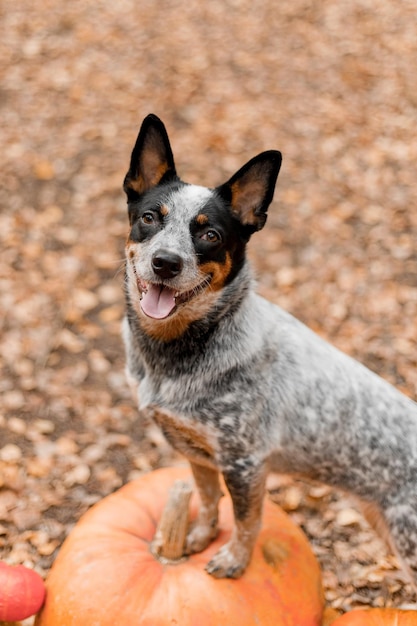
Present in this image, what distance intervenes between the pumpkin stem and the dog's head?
772 millimetres

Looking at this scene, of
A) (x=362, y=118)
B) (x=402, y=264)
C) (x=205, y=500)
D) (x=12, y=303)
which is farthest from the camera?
(x=362, y=118)

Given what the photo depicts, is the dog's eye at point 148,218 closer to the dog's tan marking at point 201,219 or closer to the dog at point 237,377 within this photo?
the dog at point 237,377

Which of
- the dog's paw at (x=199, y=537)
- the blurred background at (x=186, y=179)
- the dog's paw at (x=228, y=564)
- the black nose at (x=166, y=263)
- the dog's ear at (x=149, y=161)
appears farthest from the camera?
the blurred background at (x=186, y=179)

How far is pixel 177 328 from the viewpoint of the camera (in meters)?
3.26

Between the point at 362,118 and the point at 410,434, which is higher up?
the point at 410,434

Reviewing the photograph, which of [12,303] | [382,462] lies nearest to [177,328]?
[382,462]

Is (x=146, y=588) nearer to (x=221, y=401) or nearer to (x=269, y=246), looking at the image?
→ (x=221, y=401)

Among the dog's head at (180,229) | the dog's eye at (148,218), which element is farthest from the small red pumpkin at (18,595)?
the dog's eye at (148,218)

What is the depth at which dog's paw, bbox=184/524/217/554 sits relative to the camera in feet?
11.2

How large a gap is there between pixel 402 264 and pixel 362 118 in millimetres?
2244

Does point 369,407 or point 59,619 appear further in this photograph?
point 369,407

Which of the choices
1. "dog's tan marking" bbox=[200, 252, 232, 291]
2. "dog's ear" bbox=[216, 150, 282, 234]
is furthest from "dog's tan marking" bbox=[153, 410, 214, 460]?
"dog's ear" bbox=[216, 150, 282, 234]

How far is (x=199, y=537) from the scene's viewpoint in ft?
11.3

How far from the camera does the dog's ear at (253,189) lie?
9.84 feet
